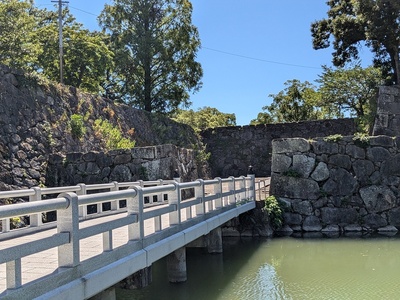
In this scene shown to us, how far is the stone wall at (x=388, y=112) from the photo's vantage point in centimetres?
1798

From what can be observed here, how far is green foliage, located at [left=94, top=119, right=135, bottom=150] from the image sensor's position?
15047mm

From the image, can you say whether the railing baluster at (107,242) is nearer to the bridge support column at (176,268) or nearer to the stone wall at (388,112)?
the bridge support column at (176,268)

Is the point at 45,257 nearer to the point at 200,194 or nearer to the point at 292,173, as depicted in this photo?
the point at 200,194

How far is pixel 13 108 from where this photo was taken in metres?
12.0

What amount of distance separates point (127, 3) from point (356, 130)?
552 inches

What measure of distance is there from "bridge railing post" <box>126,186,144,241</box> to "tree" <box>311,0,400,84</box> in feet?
50.8

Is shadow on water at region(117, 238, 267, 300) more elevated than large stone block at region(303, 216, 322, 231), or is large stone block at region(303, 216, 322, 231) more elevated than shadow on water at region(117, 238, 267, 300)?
large stone block at region(303, 216, 322, 231)

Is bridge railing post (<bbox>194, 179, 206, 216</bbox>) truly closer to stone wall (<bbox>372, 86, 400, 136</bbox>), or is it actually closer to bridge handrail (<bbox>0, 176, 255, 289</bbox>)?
bridge handrail (<bbox>0, 176, 255, 289</bbox>)

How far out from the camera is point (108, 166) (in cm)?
1277

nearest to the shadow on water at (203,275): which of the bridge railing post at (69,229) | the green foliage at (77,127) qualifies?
the bridge railing post at (69,229)

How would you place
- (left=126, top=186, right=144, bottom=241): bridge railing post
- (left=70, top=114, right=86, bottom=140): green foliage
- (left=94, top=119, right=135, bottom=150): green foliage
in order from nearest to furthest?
(left=126, top=186, right=144, bottom=241): bridge railing post, (left=70, top=114, right=86, bottom=140): green foliage, (left=94, top=119, right=135, bottom=150): green foliage

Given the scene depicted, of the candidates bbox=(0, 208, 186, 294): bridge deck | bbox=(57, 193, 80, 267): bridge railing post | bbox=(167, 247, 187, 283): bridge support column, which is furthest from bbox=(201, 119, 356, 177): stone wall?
bbox=(57, 193, 80, 267): bridge railing post

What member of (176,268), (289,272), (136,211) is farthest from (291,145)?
(136,211)

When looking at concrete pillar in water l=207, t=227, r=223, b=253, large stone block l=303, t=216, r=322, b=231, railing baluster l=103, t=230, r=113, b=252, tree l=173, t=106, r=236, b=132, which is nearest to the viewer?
railing baluster l=103, t=230, r=113, b=252
